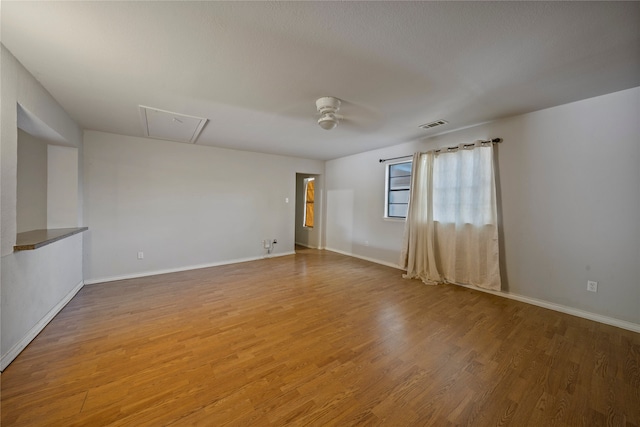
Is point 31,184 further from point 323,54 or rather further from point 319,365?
point 319,365

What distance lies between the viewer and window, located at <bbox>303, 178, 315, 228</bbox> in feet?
21.6

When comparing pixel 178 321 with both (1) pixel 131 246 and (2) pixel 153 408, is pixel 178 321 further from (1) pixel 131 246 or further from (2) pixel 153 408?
(1) pixel 131 246

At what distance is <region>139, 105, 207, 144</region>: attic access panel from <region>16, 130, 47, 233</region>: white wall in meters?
1.14

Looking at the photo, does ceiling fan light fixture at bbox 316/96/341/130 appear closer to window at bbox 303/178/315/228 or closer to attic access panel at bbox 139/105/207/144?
attic access panel at bbox 139/105/207/144

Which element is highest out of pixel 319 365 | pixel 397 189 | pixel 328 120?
pixel 328 120

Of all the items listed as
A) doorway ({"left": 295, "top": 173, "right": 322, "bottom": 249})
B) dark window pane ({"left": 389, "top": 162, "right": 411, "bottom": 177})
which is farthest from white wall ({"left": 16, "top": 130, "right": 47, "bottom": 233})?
dark window pane ({"left": 389, "top": 162, "right": 411, "bottom": 177})

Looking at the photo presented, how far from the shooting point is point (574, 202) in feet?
8.45

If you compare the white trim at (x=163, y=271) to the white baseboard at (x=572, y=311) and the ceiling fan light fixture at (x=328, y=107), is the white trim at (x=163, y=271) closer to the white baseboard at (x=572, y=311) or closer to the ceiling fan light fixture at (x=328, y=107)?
the ceiling fan light fixture at (x=328, y=107)

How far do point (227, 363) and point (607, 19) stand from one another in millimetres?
3446

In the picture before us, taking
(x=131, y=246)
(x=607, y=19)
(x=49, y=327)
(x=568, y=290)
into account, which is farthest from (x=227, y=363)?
(x=568, y=290)

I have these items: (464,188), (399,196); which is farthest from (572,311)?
(399,196)

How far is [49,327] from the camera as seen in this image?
2.24m

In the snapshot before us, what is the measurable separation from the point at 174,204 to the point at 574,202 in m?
5.70

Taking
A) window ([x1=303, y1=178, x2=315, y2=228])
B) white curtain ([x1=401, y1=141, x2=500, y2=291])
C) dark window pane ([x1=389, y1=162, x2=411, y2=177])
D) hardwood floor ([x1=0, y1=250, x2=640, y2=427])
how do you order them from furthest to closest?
1. window ([x1=303, y1=178, x2=315, y2=228])
2. dark window pane ([x1=389, y1=162, x2=411, y2=177])
3. white curtain ([x1=401, y1=141, x2=500, y2=291])
4. hardwood floor ([x1=0, y1=250, x2=640, y2=427])
